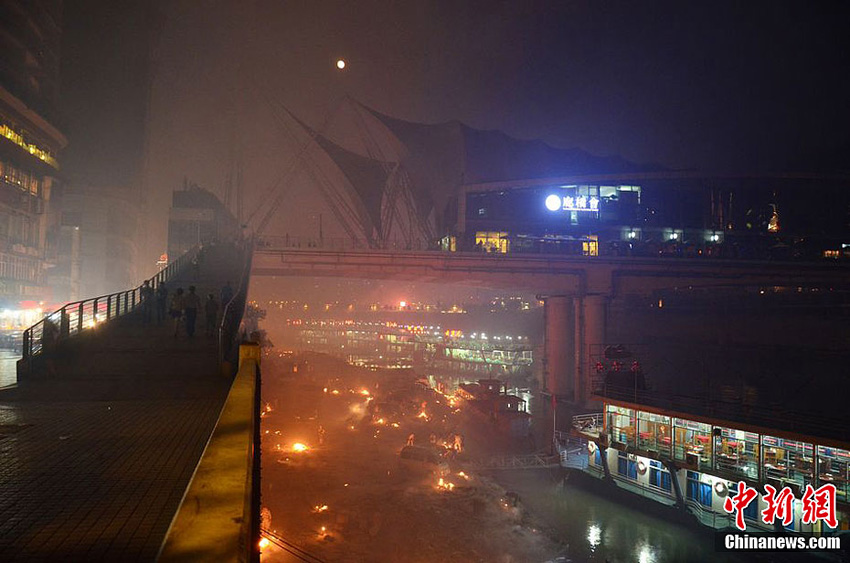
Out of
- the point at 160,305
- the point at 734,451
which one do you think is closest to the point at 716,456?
the point at 734,451

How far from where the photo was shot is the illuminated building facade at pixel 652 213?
52406 millimetres

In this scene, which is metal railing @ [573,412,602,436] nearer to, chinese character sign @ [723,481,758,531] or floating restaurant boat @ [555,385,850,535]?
floating restaurant boat @ [555,385,850,535]

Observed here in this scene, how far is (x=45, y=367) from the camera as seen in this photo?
12.3 metres

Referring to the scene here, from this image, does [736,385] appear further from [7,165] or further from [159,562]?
[7,165]

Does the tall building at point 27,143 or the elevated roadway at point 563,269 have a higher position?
the tall building at point 27,143

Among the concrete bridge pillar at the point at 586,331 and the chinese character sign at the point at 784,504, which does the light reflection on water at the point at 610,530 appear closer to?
the chinese character sign at the point at 784,504

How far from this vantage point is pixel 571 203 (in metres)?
53.5

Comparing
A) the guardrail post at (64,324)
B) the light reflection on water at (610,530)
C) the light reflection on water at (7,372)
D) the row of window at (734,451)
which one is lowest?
the light reflection on water at (610,530)

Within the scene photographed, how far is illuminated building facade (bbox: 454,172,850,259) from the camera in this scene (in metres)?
52.4

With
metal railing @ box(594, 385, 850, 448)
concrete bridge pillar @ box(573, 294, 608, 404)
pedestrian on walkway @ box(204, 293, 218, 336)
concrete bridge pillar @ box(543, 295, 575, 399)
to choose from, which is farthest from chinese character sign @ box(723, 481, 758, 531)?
concrete bridge pillar @ box(543, 295, 575, 399)

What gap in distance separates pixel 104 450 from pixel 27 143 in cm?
6089

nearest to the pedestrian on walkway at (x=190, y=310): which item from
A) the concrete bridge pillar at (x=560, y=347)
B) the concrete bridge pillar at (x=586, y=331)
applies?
the concrete bridge pillar at (x=586, y=331)

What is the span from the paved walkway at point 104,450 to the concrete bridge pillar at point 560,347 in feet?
123

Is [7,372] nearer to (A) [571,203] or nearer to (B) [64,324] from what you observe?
(B) [64,324]
